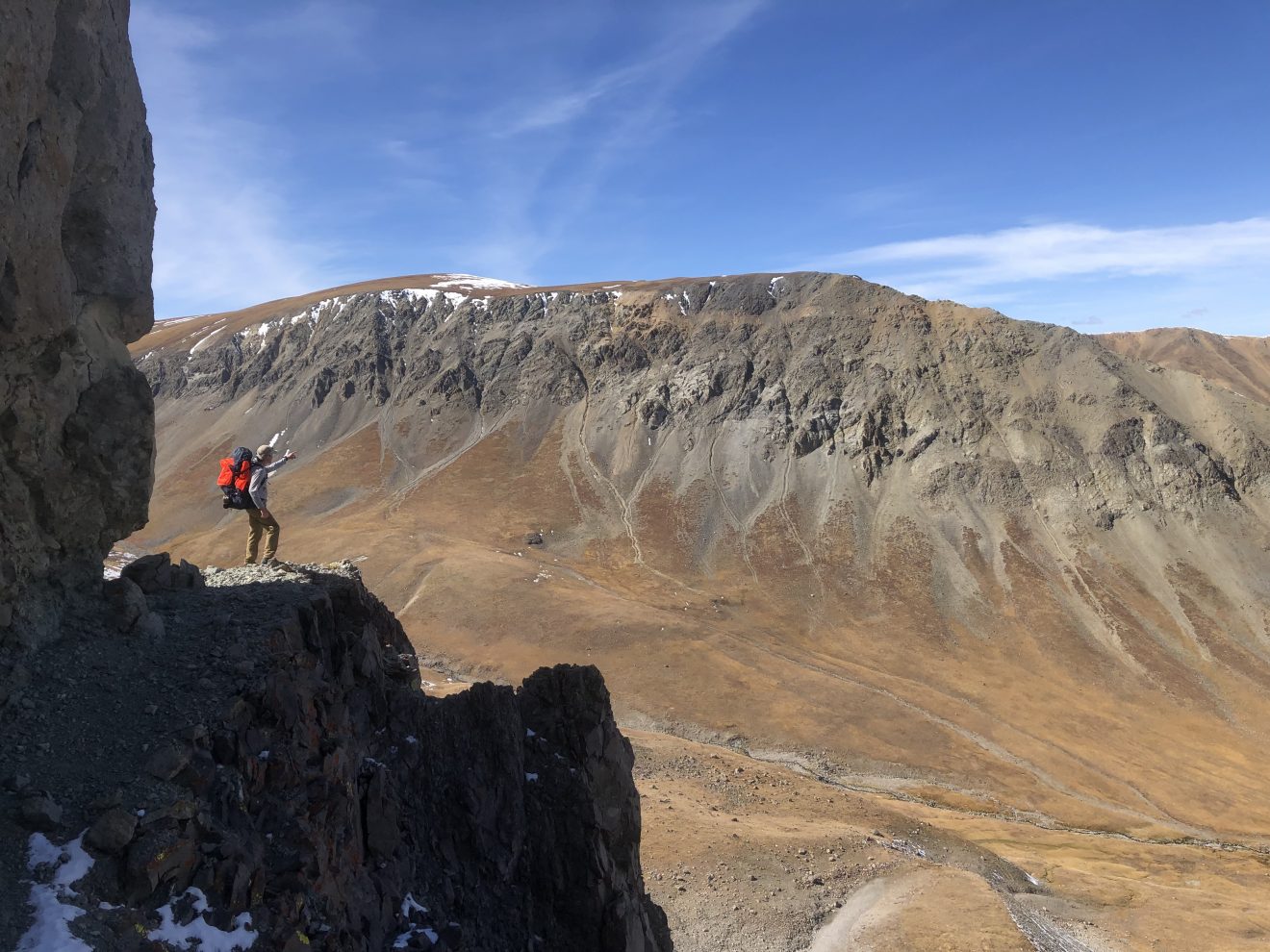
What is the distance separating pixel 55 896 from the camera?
7656 millimetres

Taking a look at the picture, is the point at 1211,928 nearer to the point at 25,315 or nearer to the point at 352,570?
the point at 352,570

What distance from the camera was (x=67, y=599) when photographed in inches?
457

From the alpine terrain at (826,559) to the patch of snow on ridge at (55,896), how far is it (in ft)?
59.7

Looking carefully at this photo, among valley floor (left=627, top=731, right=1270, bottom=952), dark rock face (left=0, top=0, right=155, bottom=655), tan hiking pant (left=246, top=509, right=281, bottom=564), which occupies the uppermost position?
dark rock face (left=0, top=0, right=155, bottom=655)

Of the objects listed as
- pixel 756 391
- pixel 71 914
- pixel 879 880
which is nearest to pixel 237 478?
pixel 71 914

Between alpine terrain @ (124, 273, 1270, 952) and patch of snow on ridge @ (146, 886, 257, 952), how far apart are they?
16559mm

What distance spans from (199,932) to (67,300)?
884cm

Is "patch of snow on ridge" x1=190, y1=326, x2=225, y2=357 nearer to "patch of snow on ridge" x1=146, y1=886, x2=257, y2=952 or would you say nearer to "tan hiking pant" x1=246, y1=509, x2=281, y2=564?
"tan hiking pant" x1=246, y1=509, x2=281, y2=564

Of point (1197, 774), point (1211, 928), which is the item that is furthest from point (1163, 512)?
point (1211, 928)

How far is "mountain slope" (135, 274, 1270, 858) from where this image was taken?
163 ft

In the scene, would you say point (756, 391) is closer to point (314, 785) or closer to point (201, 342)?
point (314, 785)

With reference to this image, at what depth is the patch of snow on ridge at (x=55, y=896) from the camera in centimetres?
724

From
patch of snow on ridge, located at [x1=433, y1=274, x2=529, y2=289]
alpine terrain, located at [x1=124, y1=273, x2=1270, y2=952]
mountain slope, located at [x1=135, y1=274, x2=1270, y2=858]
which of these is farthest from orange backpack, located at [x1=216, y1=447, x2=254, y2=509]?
patch of snow on ridge, located at [x1=433, y1=274, x2=529, y2=289]

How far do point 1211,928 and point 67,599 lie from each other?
3348 cm
